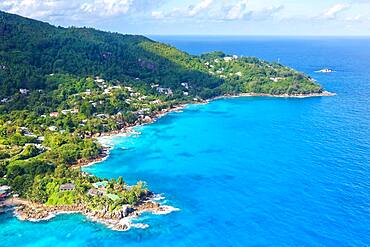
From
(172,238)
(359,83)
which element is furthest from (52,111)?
(359,83)

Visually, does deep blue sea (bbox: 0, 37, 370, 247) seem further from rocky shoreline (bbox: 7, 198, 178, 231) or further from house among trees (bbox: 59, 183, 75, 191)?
house among trees (bbox: 59, 183, 75, 191)

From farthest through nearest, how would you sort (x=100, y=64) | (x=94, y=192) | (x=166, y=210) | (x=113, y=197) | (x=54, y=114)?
1. (x=100, y=64)
2. (x=54, y=114)
3. (x=94, y=192)
4. (x=113, y=197)
5. (x=166, y=210)

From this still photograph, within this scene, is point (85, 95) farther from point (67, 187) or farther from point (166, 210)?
point (166, 210)

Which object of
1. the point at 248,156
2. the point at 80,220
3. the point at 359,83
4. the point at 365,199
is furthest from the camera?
the point at 359,83

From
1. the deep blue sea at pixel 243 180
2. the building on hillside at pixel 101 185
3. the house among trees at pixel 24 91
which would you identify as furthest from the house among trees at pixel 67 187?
the house among trees at pixel 24 91

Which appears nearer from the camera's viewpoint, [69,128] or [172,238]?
[172,238]

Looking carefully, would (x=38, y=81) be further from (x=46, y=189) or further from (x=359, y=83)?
(x=359, y=83)

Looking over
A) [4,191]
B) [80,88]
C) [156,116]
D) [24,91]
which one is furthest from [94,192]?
[80,88]
